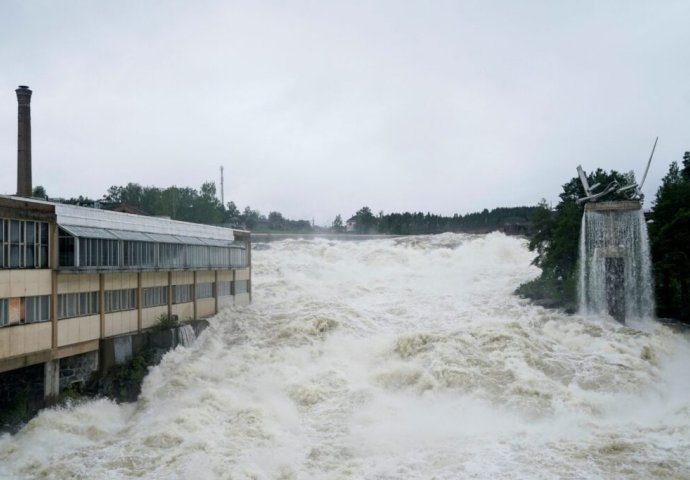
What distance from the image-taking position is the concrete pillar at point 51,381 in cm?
1639

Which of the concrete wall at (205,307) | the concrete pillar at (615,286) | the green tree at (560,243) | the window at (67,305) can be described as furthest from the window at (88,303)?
the concrete pillar at (615,286)

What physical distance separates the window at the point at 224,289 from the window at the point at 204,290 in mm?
807

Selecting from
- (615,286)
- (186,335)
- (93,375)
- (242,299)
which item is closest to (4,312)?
(93,375)

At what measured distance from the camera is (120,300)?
1983 centimetres

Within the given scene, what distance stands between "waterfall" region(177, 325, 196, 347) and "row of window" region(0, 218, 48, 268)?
6551 millimetres

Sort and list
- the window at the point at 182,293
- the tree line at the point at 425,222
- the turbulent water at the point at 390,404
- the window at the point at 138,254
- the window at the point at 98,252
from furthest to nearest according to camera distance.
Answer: the tree line at the point at 425,222 < the window at the point at 182,293 < the window at the point at 138,254 < the window at the point at 98,252 < the turbulent water at the point at 390,404

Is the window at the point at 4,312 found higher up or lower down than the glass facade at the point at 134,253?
lower down

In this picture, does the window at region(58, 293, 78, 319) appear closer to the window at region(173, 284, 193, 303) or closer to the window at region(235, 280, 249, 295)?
the window at region(173, 284, 193, 303)

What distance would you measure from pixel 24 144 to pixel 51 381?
13.7 meters

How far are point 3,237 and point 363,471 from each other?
1089 centimetres

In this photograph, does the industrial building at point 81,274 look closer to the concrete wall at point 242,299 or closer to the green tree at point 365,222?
the concrete wall at point 242,299

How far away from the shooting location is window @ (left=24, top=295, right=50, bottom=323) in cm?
1565

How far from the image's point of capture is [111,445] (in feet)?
47.9

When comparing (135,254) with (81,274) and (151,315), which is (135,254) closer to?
(81,274)
